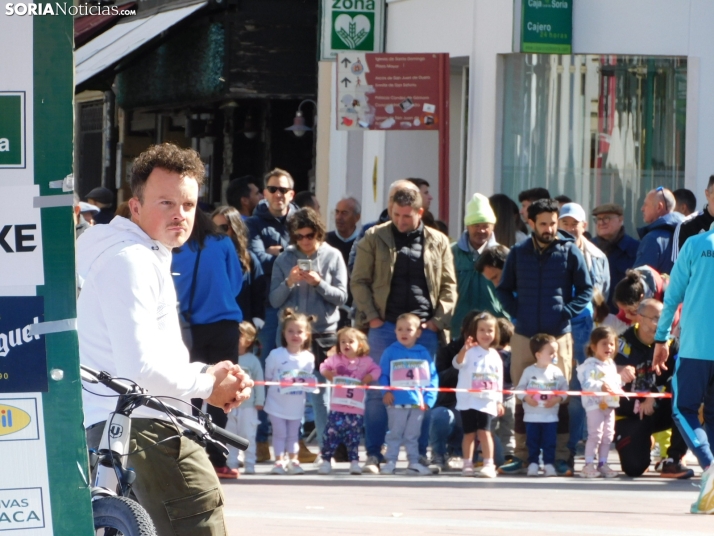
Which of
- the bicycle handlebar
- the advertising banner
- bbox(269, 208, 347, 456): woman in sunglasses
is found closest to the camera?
the bicycle handlebar

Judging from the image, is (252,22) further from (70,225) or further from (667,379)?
(70,225)

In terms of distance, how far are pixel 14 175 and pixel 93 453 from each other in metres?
1.06

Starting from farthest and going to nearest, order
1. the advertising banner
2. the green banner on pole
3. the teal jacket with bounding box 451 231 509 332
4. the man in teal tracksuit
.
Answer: the advertising banner → the teal jacket with bounding box 451 231 509 332 → the man in teal tracksuit → the green banner on pole

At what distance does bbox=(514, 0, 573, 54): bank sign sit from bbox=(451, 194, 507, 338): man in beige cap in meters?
3.71

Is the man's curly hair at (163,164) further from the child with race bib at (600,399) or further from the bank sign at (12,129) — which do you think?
the child with race bib at (600,399)

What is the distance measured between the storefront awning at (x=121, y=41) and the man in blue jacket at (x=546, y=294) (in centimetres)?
995

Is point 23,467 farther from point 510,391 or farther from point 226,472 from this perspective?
point 510,391

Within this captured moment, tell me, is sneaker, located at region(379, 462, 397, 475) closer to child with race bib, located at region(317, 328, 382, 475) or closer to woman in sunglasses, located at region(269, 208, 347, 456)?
child with race bib, located at region(317, 328, 382, 475)

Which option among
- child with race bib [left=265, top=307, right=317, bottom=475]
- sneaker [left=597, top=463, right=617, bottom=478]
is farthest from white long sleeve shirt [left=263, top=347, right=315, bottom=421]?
sneaker [left=597, top=463, right=617, bottom=478]

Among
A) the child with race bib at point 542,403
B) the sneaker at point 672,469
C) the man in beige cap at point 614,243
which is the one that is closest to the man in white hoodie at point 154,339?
the child with race bib at point 542,403

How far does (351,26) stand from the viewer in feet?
53.0

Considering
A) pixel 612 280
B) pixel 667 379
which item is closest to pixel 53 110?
pixel 667 379

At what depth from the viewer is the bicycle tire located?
3895 millimetres

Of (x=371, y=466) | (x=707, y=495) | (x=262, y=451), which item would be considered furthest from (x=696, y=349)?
(x=262, y=451)
